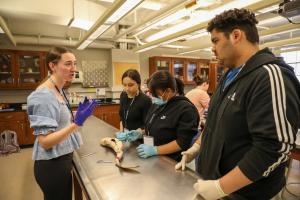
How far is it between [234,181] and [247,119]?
252 millimetres

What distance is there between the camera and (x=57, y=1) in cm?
335

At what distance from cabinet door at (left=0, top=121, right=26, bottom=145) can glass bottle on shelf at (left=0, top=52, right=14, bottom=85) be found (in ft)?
3.16

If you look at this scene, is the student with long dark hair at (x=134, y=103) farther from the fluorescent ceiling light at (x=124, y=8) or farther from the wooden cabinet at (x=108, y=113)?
the wooden cabinet at (x=108, y=113)

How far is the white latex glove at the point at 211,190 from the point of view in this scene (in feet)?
2.94

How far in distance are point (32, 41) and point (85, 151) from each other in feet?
13.4

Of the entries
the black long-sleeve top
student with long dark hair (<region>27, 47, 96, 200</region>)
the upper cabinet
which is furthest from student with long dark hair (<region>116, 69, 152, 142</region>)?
the upper cabinet

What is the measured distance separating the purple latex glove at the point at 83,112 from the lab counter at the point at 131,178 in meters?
0.32

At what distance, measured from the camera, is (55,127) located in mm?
1283

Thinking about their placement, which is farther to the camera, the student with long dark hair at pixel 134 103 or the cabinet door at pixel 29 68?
the cabinet door at pixel 29 68

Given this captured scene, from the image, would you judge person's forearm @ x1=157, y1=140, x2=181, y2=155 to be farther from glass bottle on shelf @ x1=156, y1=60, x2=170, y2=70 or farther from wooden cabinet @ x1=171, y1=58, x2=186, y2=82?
wooden cabinet @ x1=171, y1=58, x2=186, y2=82

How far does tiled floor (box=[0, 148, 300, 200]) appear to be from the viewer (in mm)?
2648

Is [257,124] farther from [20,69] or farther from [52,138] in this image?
[20,69]

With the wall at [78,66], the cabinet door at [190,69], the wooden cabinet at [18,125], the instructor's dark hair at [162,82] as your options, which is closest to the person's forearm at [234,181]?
the instructor's dark hair at [162,82]

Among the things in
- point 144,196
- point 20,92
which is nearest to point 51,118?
point 144,196
